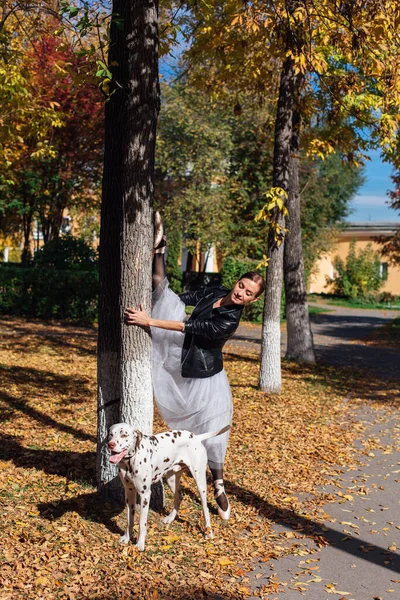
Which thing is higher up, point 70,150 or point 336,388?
point 70,150

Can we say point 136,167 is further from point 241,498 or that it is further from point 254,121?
point 254,121

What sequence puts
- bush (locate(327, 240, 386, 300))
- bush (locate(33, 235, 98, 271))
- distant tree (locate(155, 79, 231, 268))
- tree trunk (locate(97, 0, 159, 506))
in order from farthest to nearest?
bush (locate(327, 240, 386, 300)) → distant tree (locate(155, 79, 231, 268)) → bush (locate(33, 235, 98, 271)) → tree trunk (locate(97, 0, 159, 506))

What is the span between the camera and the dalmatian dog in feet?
14.3

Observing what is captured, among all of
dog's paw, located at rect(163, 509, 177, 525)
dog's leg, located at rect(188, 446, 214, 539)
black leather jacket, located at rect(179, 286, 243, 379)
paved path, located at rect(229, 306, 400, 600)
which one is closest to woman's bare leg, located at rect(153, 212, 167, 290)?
black leather jacket, located at rect(179, 286, 243, 379)

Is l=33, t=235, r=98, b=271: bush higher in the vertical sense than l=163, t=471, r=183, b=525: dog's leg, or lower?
higher

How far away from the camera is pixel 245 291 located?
4.96 metres

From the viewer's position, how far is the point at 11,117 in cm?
→ 1198

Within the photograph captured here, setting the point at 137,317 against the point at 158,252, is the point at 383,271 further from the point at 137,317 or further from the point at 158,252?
the point at 137,317

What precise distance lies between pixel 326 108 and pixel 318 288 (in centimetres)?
3722

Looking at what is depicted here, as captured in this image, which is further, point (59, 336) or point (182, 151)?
point (182, 151)

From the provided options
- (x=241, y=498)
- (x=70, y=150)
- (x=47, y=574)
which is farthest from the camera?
(x=70, y=150)

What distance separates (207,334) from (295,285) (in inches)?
344

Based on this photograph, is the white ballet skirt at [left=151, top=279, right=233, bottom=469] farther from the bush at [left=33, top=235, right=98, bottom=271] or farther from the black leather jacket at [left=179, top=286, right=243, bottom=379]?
the bush at [left=33, top=235, right=98, bottom=271]

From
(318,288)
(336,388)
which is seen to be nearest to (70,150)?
(336,388)
